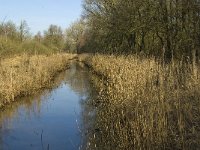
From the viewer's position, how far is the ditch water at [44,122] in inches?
358

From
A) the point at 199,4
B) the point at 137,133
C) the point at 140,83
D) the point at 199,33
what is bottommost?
the point at 137,133

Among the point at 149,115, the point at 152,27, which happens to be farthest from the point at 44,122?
the point at 152,27

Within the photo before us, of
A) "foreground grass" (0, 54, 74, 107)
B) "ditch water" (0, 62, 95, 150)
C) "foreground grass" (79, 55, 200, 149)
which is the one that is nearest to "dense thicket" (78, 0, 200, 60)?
"ditch water" (0, 62, 95, 150)

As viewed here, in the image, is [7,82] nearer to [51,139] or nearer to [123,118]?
[51,139]

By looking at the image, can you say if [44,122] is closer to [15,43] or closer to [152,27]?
[152,27]

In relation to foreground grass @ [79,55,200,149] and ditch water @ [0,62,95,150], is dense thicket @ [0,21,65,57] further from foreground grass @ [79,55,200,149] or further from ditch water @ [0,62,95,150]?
foreground grass @ [79,55,200,149]

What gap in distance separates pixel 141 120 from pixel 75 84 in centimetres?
1498

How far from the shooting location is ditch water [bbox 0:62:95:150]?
29.8ft

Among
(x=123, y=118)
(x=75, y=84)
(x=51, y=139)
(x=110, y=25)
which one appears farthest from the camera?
(x=110, y=25)

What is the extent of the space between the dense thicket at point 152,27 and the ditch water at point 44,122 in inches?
195

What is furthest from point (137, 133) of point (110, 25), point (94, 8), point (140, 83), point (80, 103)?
point (94, 8)

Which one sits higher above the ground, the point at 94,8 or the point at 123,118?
the point at 94,8

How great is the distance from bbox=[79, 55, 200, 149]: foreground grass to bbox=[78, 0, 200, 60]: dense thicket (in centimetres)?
660

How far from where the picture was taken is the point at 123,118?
771 cm
